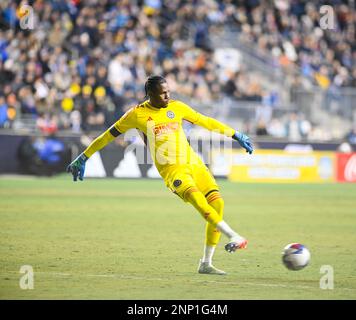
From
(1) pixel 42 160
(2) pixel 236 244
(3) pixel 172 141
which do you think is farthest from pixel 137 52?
(2) pixel 236 244

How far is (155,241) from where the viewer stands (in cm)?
1427

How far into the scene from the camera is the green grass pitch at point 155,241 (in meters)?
9.71

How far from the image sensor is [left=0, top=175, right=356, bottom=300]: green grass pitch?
9711mm

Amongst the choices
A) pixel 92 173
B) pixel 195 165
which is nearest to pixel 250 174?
pixel 92 173

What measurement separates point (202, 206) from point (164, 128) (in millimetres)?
1222

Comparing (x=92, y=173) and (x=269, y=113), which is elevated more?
(x=269, y=113)

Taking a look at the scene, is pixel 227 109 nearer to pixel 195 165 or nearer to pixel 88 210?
pixel 88 210

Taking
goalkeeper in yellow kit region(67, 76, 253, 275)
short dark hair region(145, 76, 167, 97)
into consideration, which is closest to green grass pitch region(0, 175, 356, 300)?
goalkeeper in yellow kit region(67, 76, 253, 275)

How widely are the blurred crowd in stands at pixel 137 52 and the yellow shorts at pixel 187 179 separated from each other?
53.7 ft

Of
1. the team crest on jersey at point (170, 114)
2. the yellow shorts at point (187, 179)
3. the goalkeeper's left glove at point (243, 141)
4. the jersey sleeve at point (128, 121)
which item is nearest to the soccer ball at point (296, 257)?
the yellow shorts at point (187, 179)

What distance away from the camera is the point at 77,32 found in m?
29.1

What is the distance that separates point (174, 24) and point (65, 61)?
6024 mm

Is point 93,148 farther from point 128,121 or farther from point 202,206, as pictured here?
point 202,206

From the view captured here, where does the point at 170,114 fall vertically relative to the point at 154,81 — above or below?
below
